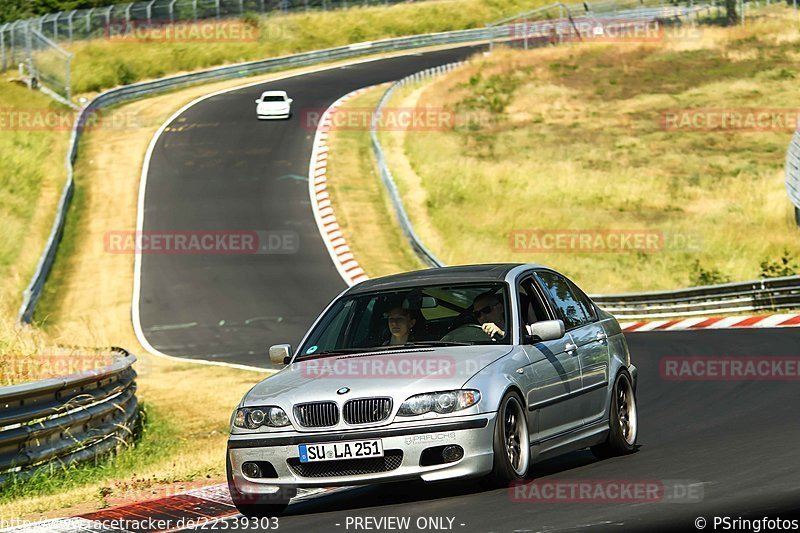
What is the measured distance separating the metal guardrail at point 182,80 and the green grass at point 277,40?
184 centimetres

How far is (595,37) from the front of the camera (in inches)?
2741

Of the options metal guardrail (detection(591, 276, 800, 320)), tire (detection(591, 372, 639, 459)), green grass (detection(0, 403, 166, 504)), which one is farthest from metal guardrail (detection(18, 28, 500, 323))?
tire (detection(591, 372, 639, 459))

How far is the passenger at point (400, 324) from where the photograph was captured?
935 centimetres

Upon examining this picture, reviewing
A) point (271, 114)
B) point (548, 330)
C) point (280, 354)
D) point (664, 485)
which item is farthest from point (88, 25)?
point (664, 485)

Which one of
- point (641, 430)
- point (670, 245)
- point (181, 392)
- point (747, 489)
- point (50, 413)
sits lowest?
point (670, 245)

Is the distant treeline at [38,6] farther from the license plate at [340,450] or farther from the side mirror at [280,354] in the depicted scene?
the license plate at [340,450]

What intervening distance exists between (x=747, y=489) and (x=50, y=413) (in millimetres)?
6158

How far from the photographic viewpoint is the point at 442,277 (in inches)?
378

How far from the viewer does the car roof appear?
9500 millimetres

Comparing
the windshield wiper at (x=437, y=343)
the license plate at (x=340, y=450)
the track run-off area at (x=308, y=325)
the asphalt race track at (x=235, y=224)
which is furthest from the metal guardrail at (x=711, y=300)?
the license plate at (x=340, y=450)

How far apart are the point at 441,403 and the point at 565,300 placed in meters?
2.40

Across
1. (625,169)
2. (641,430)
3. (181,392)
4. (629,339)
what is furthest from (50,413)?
(625,169)

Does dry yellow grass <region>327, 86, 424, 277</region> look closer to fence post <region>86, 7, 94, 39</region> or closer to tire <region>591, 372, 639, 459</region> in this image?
fence post <region>86, 7, 94, 39</region>

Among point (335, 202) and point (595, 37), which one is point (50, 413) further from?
point (595, 37)
